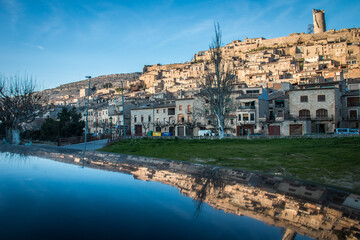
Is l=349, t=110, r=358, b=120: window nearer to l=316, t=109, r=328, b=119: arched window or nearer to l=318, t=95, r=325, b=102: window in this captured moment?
l=316, t=109, r=328, b=119: arched window

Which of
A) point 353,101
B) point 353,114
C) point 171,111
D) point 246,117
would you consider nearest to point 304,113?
point 353,114

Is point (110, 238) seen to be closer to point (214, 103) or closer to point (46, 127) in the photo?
point (214, 103)

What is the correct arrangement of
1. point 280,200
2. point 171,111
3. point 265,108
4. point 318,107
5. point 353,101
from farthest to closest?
point 171,111 → point 265,108 → point 353,101 → point 318,107 → point 280,200

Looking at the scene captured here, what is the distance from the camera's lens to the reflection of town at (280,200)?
7.61 ft

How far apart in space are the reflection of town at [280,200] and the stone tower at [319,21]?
147782 millimetres

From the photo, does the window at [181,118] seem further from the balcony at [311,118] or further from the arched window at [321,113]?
the arched window at [321,113]

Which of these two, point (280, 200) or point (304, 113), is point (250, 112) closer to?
point (304, 113)

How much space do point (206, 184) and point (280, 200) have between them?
1.24m

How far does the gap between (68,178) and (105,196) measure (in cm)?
146

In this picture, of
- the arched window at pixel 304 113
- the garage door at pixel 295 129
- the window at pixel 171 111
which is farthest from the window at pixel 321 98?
the window at pixel 171 111

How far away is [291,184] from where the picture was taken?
389 cm

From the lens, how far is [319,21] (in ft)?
422

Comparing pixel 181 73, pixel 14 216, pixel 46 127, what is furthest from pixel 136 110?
pixel 181 73

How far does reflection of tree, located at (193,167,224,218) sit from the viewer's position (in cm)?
306
